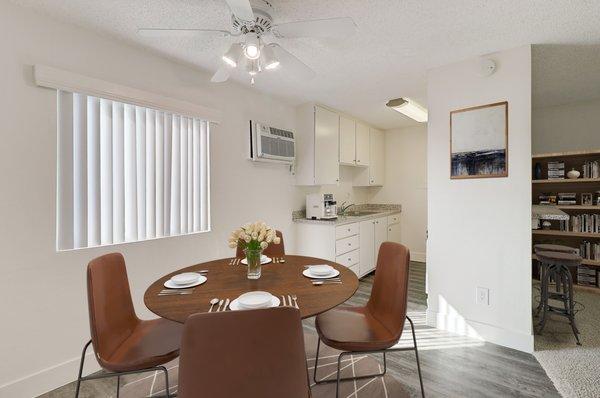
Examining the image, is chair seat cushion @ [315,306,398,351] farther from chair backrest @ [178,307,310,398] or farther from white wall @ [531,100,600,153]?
white wall @ [531,100,600,153]

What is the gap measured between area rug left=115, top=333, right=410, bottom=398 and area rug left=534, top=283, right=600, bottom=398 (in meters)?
1.07

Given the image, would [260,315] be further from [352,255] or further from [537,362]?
[352,255]

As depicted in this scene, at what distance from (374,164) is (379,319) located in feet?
12.1

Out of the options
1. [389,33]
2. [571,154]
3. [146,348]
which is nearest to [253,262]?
[146,348]

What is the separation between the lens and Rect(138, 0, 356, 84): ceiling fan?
1.40m

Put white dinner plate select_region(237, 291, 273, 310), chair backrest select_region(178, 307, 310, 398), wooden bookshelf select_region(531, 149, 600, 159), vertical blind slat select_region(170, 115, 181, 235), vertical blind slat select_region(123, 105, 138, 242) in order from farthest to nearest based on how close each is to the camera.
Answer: wooden bookshelf select_region(531, 149, 600, 159)
vertical blind slat select_region(170, 115, 181, 235)
vertical blind slat select_region(123, 105, 138, 242)
white dinner plate select_region(237, 291, 273, 310)
chair backrest select_region(178, 307, 310, 398)

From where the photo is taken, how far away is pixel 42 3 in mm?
1699

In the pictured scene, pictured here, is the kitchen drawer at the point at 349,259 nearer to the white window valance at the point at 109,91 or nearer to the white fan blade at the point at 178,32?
the white window valance at the point at 109,91

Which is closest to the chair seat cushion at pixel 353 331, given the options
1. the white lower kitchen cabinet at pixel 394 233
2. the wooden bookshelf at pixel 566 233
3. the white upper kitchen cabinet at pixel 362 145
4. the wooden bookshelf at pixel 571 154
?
the white upper kitchen cabinet at pixel 362 145

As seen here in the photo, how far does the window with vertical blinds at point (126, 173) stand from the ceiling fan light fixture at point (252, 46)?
1144mm

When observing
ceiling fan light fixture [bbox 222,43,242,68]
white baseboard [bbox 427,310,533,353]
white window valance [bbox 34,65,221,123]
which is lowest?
white baseboard [bbox 427,310,533,353]

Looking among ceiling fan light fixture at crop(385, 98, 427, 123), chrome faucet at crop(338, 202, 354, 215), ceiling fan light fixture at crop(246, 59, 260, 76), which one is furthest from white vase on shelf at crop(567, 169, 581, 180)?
ceiling fan light fixture at crop(246, 59, 260, 76)

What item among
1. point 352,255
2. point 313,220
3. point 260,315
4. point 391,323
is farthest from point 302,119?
point 260,315

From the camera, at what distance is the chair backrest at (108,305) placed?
1309 mm
